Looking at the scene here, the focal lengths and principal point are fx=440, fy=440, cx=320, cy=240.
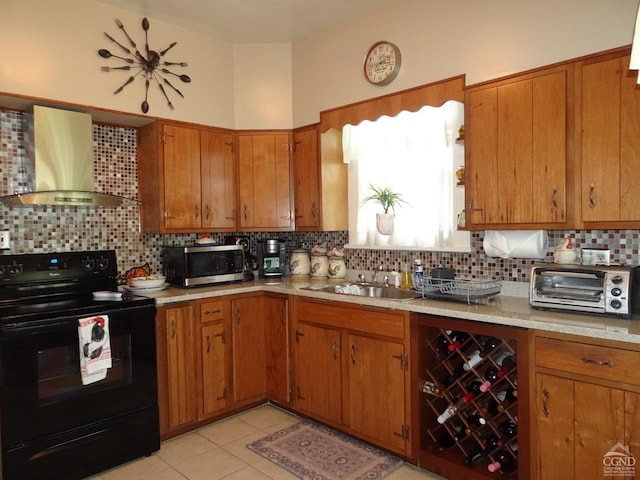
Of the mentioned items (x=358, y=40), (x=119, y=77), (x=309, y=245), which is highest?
(x=358, y=40)

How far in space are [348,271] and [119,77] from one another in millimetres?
2232

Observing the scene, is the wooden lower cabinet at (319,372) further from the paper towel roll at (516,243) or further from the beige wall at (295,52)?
the beige wall at (295,52)

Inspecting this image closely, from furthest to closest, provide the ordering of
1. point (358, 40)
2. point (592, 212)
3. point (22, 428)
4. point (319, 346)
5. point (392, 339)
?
point (358, 40) < point (319, 346) < point (392, 339) < point (22, 428) < point (592, 212)

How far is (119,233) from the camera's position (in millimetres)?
3328

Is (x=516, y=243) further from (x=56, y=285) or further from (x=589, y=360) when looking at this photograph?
(x=56, y=285)

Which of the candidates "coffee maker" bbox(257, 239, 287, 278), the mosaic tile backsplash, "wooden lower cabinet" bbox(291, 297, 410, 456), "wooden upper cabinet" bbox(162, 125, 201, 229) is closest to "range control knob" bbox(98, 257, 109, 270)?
the mosaic tile backsplash

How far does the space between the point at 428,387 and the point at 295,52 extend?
113 inches

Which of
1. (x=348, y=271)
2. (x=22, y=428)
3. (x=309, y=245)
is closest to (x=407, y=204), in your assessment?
(x=348, y=271)

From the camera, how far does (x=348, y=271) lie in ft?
12.0

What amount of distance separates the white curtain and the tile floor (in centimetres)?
152

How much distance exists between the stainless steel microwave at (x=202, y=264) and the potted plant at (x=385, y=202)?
114 cm

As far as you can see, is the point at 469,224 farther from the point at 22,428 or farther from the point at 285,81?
the point at 22,428

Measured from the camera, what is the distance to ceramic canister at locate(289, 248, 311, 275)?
150 inches

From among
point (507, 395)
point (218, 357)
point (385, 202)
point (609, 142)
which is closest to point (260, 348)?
point (218, 357)
